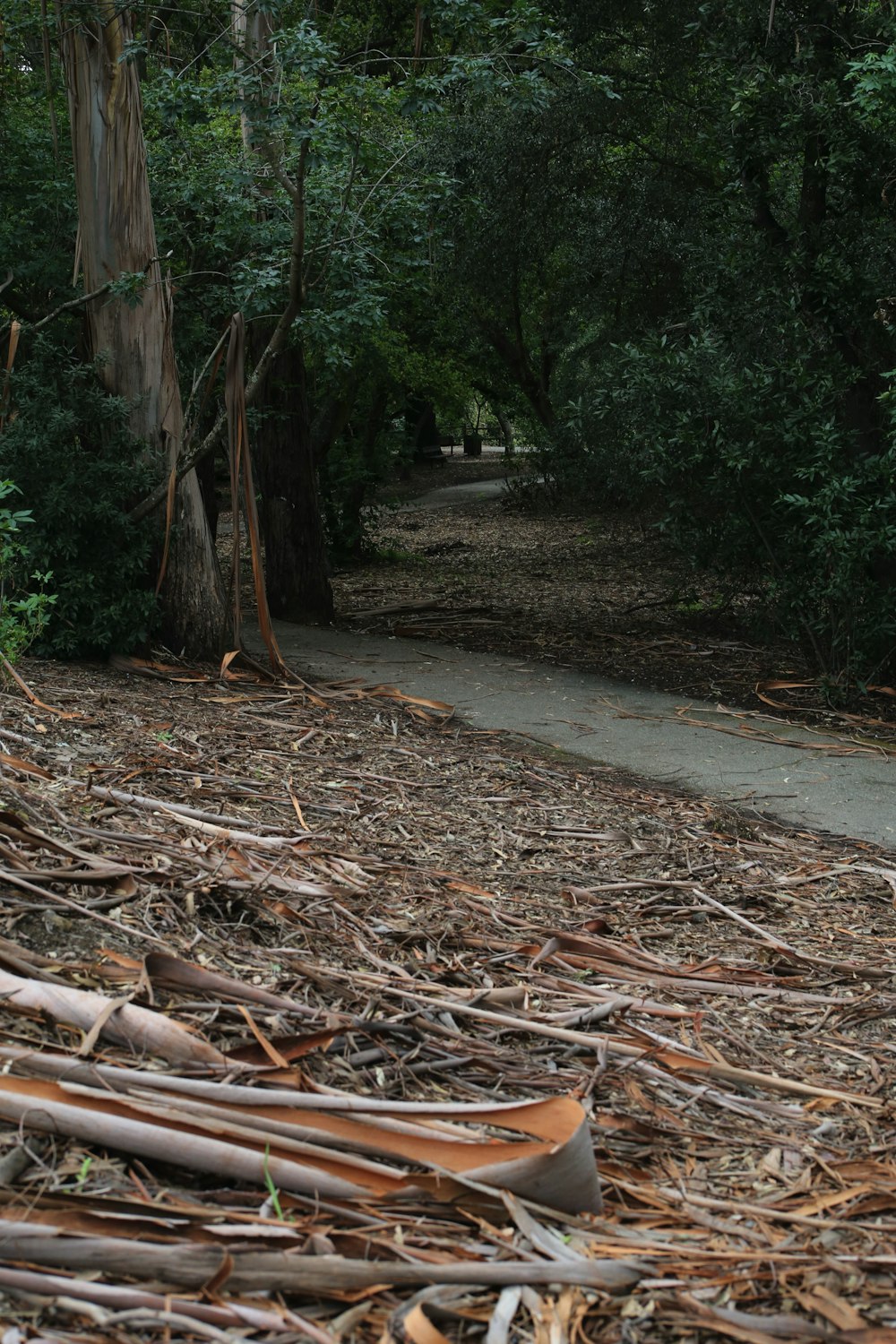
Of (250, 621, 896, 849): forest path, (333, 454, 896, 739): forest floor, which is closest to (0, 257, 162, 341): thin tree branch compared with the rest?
(250, 621, 896, 849): forest path

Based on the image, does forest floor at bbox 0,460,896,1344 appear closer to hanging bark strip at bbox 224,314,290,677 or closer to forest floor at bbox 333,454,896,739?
hanging bark strip at bbox 224,314,290,677

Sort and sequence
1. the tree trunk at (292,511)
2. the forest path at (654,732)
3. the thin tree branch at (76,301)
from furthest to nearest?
1. the tree trunk at (292,511)
2. the thin tree branch at (76,301)
3. the forest path at (654,732)

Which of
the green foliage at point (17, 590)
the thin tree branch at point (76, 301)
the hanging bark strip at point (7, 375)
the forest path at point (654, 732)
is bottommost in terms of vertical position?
the forest path at point (654, 732)

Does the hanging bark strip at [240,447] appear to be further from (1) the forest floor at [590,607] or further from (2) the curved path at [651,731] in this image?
(1) the forest floor at [590,607]

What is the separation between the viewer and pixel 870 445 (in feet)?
29.2

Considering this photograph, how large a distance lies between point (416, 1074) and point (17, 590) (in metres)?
5.50

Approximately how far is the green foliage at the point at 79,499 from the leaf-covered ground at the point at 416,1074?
8.41 feet

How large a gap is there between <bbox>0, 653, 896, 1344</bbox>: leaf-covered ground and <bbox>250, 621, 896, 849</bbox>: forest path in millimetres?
1020

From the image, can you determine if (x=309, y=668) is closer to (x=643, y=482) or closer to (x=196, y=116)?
(x=643, y=482)

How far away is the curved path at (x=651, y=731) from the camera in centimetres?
638

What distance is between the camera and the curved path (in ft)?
20.9

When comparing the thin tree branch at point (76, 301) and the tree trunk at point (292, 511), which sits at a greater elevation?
the thin tree branch at point (76, 301)

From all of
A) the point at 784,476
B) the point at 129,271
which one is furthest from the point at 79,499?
the point at 784,476

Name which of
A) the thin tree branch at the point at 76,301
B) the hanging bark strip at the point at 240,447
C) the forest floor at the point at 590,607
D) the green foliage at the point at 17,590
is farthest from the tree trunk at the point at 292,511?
the green foliage at the point at 17,590
